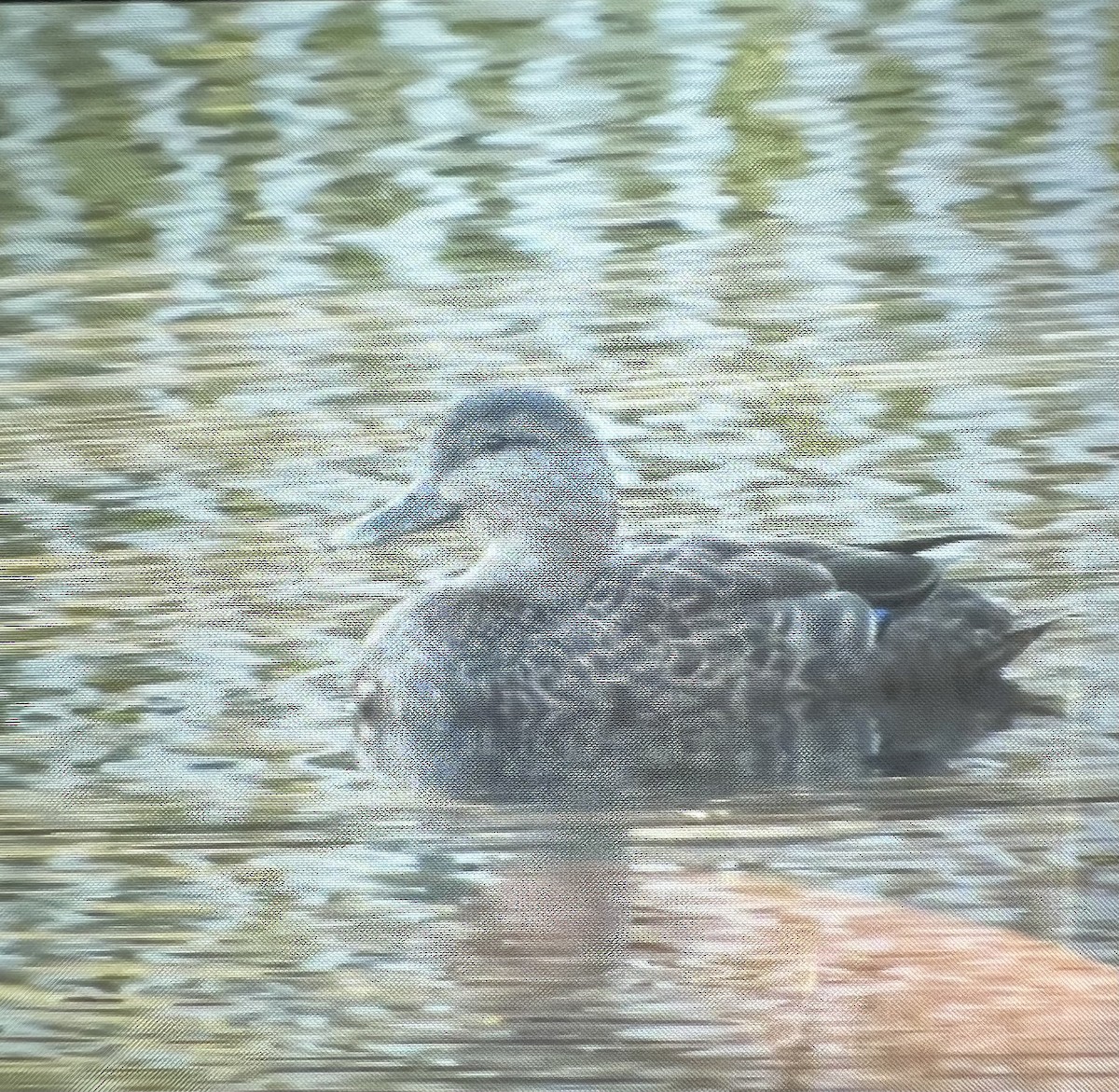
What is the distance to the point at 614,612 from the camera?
37.1 inches

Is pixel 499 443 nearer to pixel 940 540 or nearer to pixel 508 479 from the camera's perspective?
pixel 508 479

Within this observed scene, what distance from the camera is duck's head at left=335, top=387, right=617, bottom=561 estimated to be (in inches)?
36.6

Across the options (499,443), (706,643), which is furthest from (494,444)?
(706,643)

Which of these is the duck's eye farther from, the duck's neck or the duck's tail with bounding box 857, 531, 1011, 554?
the duck's tail with bounding box 857, 531, 1011, 554

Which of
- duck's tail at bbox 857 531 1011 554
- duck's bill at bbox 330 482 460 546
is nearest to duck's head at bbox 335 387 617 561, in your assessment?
duck's bill at bbox 330 482 460 546

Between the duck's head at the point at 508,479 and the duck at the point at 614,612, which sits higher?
the duck's head at the point at 508,479

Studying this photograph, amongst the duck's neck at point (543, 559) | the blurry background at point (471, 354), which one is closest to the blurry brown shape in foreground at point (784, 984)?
the blurry background at point (471, 354)

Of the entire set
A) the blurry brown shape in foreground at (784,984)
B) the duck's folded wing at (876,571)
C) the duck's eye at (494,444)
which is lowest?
the blurry brown shape in foreground at (784,984)

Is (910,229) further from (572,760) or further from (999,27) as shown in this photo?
(572,760)

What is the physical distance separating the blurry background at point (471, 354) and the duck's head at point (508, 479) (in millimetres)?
10

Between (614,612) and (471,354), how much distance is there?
12cm

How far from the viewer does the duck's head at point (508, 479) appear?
930 mm

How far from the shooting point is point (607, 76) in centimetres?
94

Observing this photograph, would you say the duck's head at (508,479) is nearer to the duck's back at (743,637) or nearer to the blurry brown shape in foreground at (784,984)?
the duck's back at (743,637)
